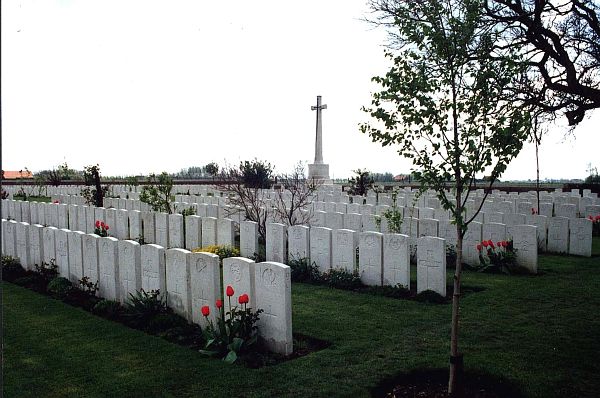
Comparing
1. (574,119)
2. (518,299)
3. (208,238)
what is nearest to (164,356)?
(518,299)

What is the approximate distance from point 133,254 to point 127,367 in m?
2.30

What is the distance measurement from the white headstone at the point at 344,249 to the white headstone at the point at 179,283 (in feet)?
10.9

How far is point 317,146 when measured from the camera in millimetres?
31516

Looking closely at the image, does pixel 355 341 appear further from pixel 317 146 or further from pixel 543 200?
pixel 317 146

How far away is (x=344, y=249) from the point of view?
9.17m

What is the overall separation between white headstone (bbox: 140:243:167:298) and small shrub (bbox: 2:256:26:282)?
4.19 metres

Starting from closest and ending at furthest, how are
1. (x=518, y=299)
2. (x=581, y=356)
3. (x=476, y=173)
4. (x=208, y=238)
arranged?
(x=476, y=173) < (x=581, y=356) < (x=518, y=299) < (x=208, y=238)

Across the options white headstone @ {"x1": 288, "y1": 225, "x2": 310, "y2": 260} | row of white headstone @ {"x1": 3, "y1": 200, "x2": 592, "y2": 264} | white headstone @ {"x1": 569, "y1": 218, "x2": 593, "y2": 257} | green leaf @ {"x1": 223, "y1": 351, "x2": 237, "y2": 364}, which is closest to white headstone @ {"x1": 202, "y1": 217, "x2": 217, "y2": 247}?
row of white headstone @ {"x1": 3, "y1": 200, "x2": 592, "y2": 264}

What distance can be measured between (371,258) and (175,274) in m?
3.57

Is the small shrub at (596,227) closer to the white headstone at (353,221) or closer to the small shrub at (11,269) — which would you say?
the white headstone at (353,221)

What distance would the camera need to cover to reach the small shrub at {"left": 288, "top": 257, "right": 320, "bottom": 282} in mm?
9375

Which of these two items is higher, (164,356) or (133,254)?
(133,254)

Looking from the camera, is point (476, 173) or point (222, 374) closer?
point (476, 173)

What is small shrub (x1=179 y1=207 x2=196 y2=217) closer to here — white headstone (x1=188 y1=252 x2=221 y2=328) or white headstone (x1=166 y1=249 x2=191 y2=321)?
white headstone (x1=166 y1=249 x2=191 y2=321)
